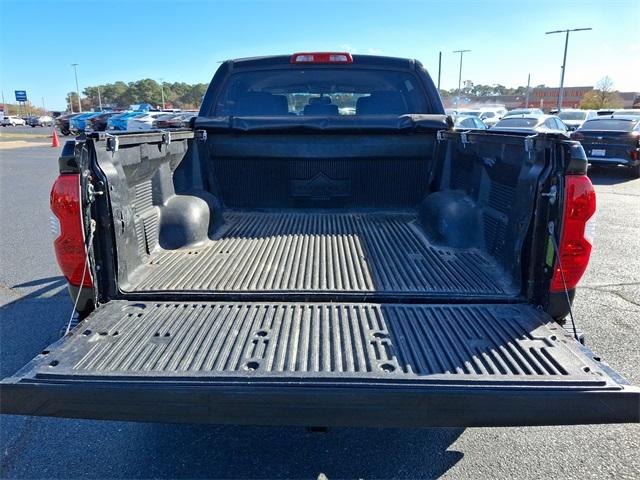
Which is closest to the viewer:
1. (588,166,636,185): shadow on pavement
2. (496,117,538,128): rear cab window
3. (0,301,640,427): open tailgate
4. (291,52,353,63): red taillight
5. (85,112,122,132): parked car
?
(0,301,640,427): open tailgate

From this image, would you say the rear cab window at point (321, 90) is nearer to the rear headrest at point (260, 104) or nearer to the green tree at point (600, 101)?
the rear headrest at point (260, 104)

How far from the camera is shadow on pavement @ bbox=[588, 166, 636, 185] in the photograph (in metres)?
13.2

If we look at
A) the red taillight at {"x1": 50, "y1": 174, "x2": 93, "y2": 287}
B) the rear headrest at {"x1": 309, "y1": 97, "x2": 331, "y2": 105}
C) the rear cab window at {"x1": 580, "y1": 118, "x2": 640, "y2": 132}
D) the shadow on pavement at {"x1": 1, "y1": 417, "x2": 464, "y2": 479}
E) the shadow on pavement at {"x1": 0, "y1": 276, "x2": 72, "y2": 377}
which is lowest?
the shadow on pavement at {"x1": 1, "y1": 417, "x2": 464, "y2": 479}

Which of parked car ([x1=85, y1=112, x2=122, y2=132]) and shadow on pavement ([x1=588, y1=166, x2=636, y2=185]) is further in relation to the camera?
shadow on pavement ([x1=588, y1=166, x2=636, y2=185])

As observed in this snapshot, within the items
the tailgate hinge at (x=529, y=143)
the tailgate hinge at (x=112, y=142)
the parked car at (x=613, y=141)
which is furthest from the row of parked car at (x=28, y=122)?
the tailgate hinge at (x=529, y=143)

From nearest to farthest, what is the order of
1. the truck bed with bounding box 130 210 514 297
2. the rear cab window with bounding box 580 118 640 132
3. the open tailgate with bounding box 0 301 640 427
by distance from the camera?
the open tailgate with bounding box 0 301 640 427, the truck bed with bounding box 130 210 514 297, the rear cab window with bounding box 580 118 640 132

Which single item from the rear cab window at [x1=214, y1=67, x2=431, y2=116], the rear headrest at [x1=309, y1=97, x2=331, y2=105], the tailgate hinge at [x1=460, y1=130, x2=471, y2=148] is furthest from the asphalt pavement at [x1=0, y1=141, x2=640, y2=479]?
the rear headrest at [x1=309, y1=97, x2=331, y2=105]

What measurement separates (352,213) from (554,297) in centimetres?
213

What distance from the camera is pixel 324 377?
1798 mm

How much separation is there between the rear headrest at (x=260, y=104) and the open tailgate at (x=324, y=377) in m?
2.81

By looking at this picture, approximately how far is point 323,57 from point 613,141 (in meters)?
12.5

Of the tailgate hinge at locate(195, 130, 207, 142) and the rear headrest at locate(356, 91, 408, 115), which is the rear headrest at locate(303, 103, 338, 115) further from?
the tailgate hinge at locate(195, 130, 207, 142)

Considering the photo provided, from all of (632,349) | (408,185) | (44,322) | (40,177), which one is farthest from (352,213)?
(40,177)

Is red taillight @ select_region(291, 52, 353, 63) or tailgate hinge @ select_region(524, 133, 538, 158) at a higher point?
red taillight @ select_region(291, 52, 353, 63)
